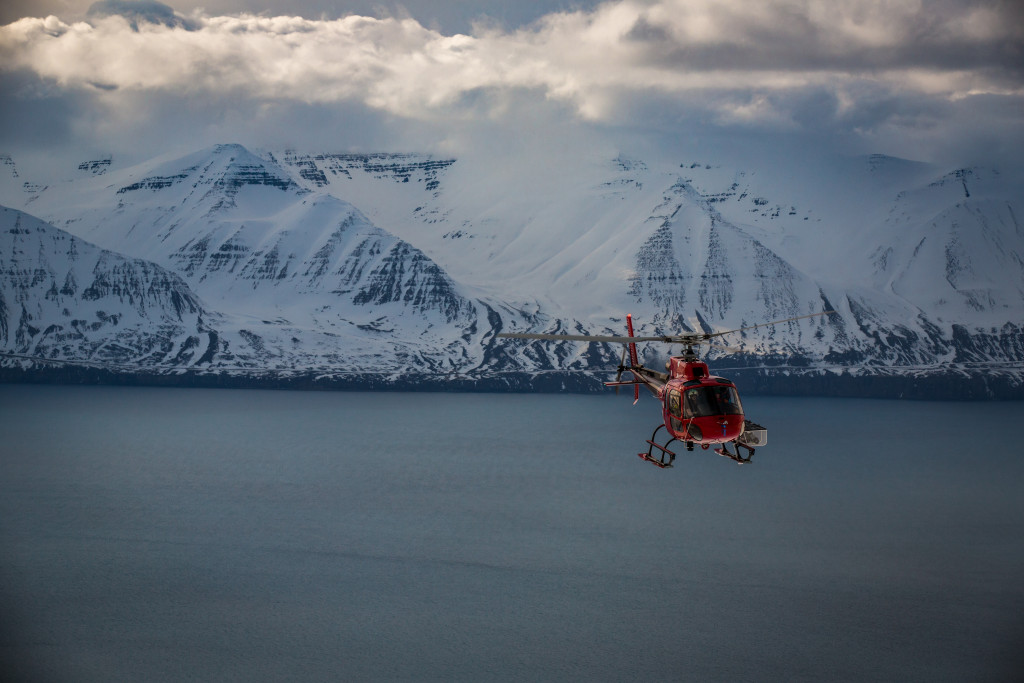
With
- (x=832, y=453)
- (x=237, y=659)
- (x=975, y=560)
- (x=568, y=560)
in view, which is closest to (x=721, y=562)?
(x=568, y=560)

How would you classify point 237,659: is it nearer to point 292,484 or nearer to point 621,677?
point 621,677

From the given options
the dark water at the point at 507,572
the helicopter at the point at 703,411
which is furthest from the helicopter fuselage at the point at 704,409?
the dark water at the point at 507,572

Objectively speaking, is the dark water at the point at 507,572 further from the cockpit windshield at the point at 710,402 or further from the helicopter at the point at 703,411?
the cockpit windshield at the point at 710,402

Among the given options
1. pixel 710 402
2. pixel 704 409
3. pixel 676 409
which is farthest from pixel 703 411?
pixel 676 409

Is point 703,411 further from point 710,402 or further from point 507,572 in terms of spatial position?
point 507,572

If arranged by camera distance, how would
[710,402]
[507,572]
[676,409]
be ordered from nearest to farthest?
[710,402] → [676,409] → [507,572]

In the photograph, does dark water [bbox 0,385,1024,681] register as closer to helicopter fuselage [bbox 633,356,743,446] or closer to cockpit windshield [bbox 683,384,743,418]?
helicopter fuselage [bbox 633,356,743,446]
